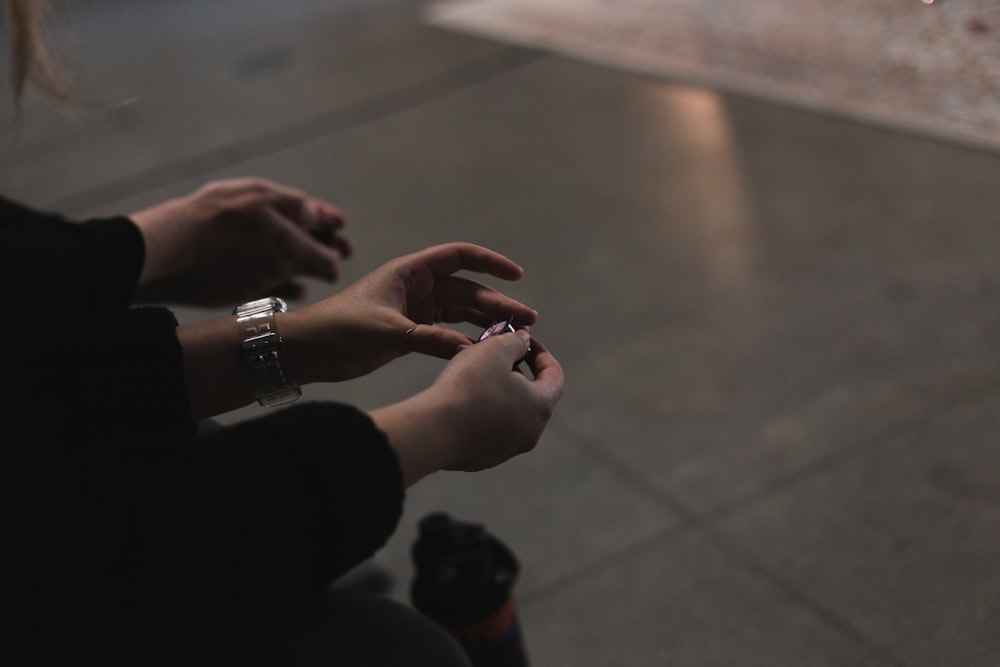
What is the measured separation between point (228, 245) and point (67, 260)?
0.21 metres

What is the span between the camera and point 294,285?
4.72ft

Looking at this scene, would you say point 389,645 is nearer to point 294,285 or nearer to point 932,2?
point 294,285

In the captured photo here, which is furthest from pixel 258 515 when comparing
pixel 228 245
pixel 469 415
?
pixel 228 245

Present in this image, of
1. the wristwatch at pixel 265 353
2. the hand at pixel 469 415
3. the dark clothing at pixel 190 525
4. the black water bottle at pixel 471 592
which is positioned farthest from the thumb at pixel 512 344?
the black water bottle at pixel 471 592

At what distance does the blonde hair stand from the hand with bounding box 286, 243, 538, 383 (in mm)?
516

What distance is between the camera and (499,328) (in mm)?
899

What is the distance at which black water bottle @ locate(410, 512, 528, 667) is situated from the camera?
126 cm

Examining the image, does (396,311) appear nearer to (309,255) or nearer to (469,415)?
(469,415)

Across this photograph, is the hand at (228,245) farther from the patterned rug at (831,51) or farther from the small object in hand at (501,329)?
the patterned rug at (831,51)

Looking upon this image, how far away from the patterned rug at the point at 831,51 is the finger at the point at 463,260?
0.48 metres

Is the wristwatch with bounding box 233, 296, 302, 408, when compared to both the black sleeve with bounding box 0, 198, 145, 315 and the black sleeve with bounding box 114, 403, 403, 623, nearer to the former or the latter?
the black sleeve with bounding box 114, 403, 403, 623

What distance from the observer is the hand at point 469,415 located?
820mm

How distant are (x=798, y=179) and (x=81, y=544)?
2200 mm

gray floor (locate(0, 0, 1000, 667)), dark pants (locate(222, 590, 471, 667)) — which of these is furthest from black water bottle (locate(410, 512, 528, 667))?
dark pants (locate(222, 590, 471, 667))
